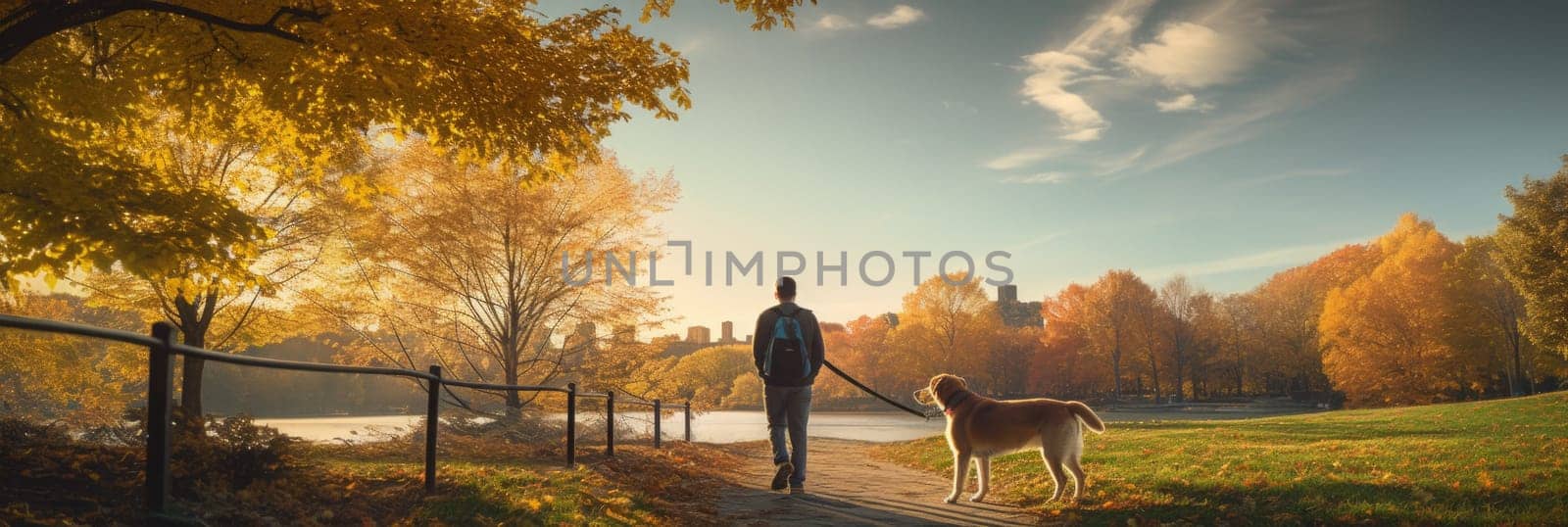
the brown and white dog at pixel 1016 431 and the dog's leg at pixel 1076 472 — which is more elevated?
the brown and white dog at pixel 1016 431

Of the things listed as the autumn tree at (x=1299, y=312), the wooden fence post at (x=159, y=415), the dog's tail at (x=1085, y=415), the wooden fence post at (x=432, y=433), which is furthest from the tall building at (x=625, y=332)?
the autumn tree at (x=1299, y=312)

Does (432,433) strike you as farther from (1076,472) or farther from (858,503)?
(1076,472)

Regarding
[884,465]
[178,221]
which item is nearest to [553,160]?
[178,221]

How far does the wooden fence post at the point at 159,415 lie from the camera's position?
10.9ft

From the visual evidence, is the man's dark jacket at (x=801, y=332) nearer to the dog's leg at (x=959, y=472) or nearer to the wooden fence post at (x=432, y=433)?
the dog's leg at (x=959, y=472)

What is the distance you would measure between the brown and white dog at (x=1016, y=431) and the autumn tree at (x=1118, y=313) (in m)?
58.5

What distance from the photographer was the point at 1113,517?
19.2 ft

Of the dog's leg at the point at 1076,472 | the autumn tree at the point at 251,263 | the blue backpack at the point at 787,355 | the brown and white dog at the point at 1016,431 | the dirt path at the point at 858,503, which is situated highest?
the autumn tree at the point at 251,263

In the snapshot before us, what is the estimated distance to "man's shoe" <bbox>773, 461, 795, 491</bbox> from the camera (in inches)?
298

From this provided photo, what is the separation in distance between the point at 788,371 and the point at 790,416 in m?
0.45

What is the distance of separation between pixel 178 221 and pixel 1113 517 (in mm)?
8085

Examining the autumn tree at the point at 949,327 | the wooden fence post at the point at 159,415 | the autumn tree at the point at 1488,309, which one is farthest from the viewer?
the autumn tree at the point at 949,327

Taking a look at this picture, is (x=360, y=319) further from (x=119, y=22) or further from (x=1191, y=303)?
(x=1191, y=303)

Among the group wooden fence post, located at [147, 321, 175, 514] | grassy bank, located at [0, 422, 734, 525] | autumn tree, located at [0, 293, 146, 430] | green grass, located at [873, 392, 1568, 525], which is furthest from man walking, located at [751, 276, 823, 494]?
autumn tree, located at [0, 293, 146, 430]
